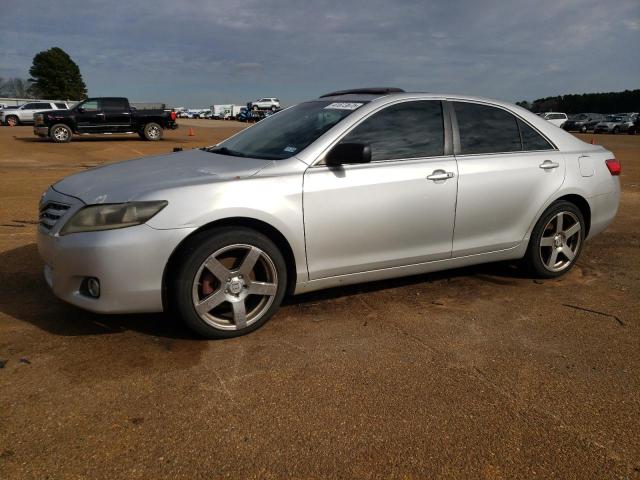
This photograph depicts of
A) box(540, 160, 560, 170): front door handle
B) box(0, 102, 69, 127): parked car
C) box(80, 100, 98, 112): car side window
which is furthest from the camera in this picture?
box(0, 102, 69, 127): parked car

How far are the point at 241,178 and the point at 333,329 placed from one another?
3.86ft

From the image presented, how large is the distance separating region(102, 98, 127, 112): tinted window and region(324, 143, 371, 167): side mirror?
20191mm

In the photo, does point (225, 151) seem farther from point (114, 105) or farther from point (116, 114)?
point (114, 105)

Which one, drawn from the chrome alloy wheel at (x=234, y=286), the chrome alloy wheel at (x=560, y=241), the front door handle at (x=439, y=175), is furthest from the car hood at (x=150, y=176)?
the chrome alloy wheel at (x=560, y=241)

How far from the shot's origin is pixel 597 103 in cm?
7681

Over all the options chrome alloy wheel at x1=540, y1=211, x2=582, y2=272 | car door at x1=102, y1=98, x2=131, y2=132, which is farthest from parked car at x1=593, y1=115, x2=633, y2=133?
chrome alloy wheel at x1=540, y1=211, x2=582, y2=272

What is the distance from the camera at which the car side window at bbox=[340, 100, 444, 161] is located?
3.86 metres

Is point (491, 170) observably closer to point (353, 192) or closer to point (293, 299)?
point (353, 192)

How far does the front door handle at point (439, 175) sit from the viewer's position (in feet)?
12.9

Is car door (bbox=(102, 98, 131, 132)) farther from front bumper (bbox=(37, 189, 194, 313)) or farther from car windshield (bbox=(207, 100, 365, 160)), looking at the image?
front bumper (bbox=(37, 189, 194, 313))

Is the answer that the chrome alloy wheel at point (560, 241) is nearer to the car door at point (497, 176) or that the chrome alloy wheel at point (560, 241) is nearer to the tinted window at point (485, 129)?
the car door at point (497, 176)

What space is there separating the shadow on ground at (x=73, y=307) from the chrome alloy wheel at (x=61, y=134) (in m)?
17.2

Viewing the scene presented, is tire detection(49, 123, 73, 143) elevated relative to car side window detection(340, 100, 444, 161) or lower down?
lower down

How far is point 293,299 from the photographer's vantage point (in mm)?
4207
